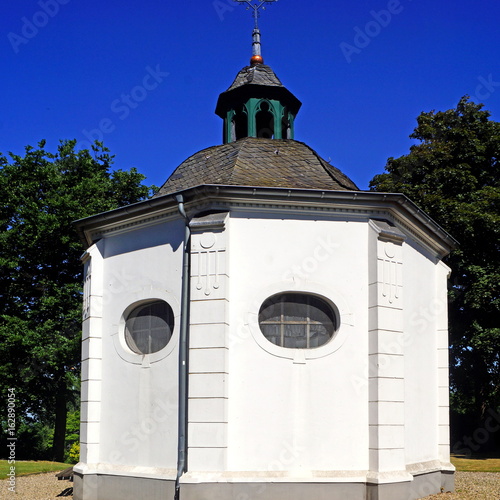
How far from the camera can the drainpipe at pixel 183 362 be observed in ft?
35.8

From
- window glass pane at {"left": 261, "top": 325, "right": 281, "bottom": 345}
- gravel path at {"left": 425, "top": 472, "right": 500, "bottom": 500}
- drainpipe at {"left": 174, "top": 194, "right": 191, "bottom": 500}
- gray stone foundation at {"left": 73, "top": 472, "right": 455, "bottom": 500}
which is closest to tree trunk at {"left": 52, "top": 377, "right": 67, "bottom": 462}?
gray stone foundation at {"left": 73, "top": 472, "right": 455, "bottom": 500}

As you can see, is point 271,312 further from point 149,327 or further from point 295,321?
point 149,327

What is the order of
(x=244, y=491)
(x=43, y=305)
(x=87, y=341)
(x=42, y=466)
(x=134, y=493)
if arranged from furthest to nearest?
(x=43, y=305) < (x=42, y=466) < (x=87, y=341) < (x=134, y=493) < (x=244, y=491)

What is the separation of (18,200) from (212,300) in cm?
1729

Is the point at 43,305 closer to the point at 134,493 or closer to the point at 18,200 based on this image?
the point at 18,200

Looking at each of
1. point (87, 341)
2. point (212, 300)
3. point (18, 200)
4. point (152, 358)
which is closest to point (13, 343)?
point (18, 200)

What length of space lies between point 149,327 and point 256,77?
7152mm

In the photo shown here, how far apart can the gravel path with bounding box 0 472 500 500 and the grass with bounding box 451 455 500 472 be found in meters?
1.45

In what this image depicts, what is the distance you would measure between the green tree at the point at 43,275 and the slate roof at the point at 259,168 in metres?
11.9

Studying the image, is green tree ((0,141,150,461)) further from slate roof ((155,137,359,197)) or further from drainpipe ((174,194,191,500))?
drainpipe ((174,194,191,500))

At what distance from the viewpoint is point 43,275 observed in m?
26.5

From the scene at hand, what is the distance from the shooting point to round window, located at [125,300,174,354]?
12.2 m

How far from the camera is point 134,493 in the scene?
1155 cm

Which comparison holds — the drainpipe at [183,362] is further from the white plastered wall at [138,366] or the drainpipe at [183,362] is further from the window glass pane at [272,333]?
the window glass pane at [272,333]
